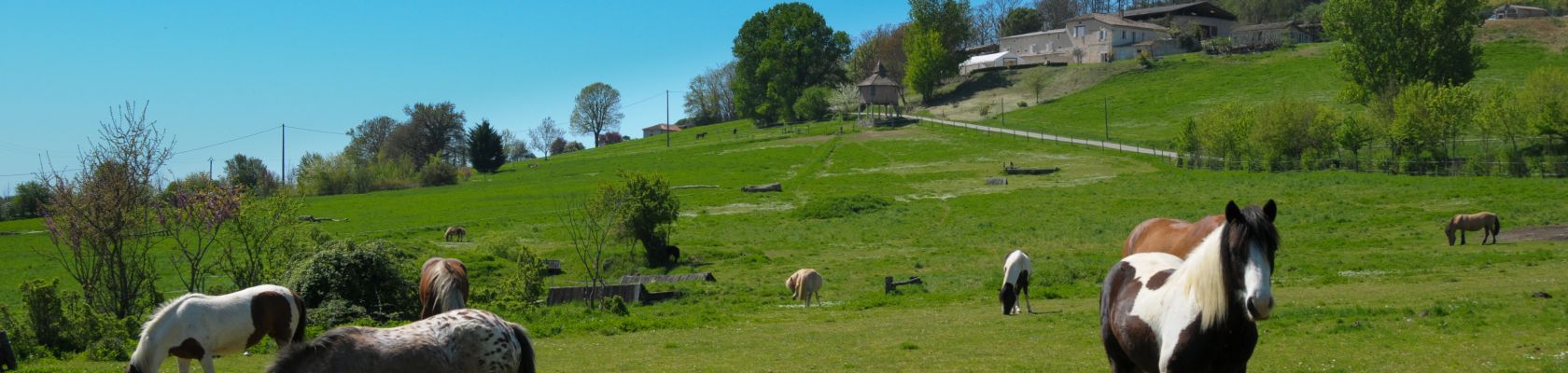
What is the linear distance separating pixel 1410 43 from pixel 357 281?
66783 millimetres

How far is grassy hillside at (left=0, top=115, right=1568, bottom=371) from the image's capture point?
1468 cm

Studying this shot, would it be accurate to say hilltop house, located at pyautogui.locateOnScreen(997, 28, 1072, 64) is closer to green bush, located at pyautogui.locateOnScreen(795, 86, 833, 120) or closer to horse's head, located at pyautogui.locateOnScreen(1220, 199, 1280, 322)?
green bush, located at pyautogui.locateOnScreen(795, 86, 833, 120)

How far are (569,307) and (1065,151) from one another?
59.9 meters

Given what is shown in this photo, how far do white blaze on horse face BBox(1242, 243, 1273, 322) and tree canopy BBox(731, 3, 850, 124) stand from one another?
371 feet

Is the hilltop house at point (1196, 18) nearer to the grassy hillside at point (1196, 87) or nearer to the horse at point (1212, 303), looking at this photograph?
the grassy hillside at point (1196, 87)

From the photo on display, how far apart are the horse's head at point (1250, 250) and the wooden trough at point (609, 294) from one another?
22.7 meters

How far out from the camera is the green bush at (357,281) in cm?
2258

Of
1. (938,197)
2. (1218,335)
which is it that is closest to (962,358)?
(1218,335)

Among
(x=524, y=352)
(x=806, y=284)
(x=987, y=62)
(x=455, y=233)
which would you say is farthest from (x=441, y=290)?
(x=987, y=62)

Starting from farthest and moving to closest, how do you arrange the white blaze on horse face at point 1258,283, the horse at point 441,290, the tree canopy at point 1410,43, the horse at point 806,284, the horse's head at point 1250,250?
the tree canopy at point 1410,43, the horse at point 806,284, the horse at point 441,290, the horse's head at point 1250,250, the white blaze on horse face at point 1258,283

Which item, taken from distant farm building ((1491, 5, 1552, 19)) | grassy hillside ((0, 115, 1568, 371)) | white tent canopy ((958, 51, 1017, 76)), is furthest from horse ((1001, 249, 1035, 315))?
distant farm building ((1491, 5, 1552, 19))

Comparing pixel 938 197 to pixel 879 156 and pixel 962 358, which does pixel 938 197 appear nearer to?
pixel 879 156

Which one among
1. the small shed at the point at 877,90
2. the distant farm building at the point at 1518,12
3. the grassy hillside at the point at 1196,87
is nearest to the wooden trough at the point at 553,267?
the grassy hillside at the point at 1196,87

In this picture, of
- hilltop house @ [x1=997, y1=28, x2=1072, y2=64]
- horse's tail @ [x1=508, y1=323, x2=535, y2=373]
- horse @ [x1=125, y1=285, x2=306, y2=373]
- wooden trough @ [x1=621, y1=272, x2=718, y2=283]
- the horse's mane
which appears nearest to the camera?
the horse's mane
